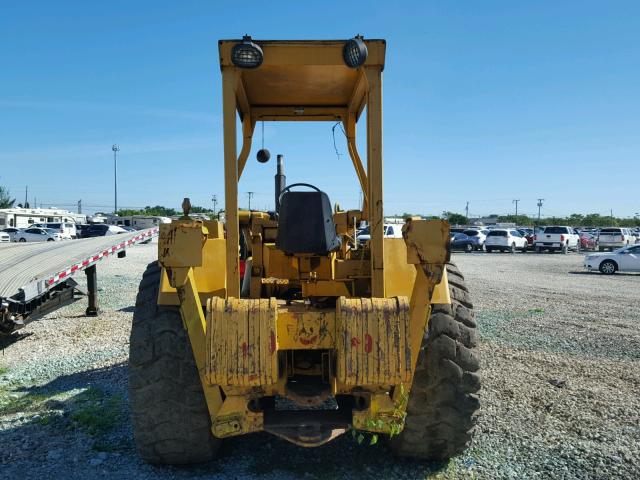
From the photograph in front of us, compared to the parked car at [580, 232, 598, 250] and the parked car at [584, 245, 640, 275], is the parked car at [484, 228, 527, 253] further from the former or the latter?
the parked car at [584, 245, 640, 275]

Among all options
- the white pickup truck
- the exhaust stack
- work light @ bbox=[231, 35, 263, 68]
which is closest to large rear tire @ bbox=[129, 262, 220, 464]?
work light @ bbox=[231, 35, 263, 68]

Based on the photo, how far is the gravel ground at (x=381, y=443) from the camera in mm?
3926

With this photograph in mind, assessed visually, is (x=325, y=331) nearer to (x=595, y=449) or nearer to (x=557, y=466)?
(x=557, y=466)

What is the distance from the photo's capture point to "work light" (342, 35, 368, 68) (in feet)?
10.4

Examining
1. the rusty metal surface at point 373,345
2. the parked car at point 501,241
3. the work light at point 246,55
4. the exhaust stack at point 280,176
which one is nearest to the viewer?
the rusty metal surface at point 373,345

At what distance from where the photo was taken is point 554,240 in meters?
37.2

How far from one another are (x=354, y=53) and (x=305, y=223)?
3.56 ft

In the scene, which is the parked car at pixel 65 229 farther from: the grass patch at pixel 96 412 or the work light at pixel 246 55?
the work light at pixel 246 55

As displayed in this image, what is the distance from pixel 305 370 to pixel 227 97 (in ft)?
6.11

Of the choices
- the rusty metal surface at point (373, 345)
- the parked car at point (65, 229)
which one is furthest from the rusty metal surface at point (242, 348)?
the parked car at point (65, 229)

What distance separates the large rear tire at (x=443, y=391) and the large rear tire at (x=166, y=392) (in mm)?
1417

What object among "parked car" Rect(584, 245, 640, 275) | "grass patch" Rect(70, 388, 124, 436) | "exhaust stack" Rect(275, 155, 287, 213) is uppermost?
"exhaust stack" Rect(275, 155, 287, 213)

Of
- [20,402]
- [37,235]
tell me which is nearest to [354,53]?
[20,402]

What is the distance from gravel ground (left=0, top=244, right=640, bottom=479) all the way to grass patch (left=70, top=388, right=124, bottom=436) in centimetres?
1
